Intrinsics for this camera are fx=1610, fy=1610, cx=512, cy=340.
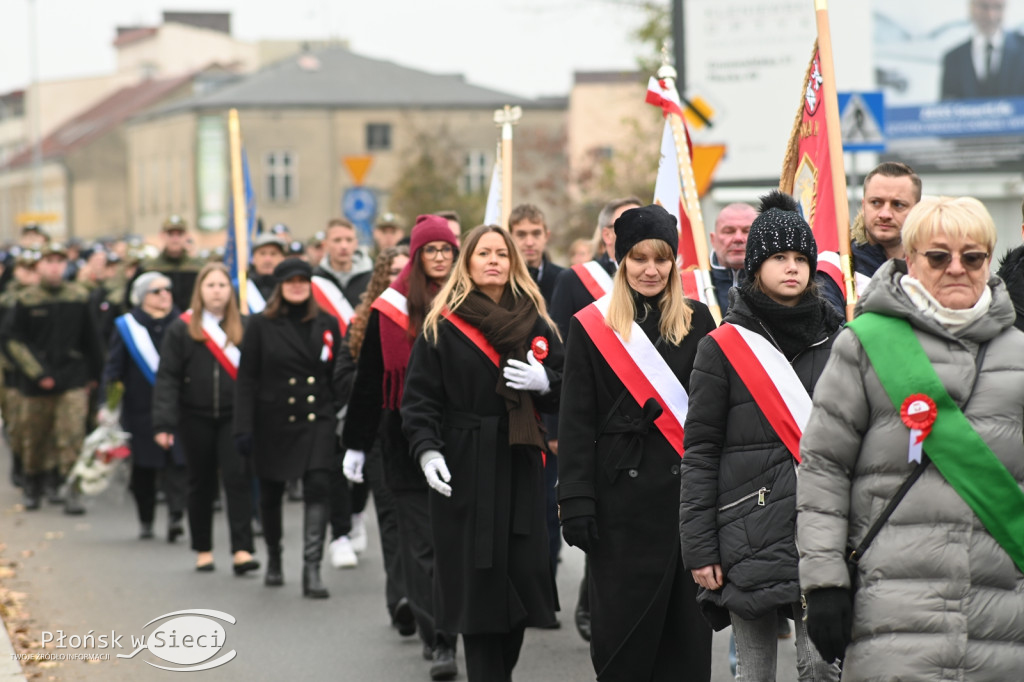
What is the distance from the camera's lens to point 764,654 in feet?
17.5

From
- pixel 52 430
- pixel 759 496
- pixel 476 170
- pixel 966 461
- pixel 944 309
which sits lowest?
pixel 52 430

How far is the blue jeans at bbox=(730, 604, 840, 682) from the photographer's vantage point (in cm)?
530

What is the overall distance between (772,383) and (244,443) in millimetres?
5825

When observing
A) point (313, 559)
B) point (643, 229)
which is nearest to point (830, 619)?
point (643, 229)

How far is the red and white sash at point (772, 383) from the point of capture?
202 inches

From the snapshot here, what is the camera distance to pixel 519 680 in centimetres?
778

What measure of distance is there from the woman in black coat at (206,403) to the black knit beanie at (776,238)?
6.44 meters

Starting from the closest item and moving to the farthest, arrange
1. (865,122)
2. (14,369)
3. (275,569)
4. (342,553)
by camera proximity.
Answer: (275,569) < (342,553) < (865,122) < (14,369)

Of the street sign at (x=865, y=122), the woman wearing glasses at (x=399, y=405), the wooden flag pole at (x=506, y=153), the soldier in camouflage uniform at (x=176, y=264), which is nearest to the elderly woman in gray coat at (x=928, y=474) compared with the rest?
the woman wearing glasses at (x=399, y=405)

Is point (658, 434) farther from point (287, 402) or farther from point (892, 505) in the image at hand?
point (287, 402)

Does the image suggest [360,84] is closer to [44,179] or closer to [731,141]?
[44,179]

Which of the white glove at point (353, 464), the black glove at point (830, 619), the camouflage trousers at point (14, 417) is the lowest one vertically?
the camouflage trousers at point (14, 417)

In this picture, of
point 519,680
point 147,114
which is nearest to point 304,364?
point 519,680

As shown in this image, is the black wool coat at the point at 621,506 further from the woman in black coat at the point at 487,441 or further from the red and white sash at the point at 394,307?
the red and white sash at the point at 394,307
